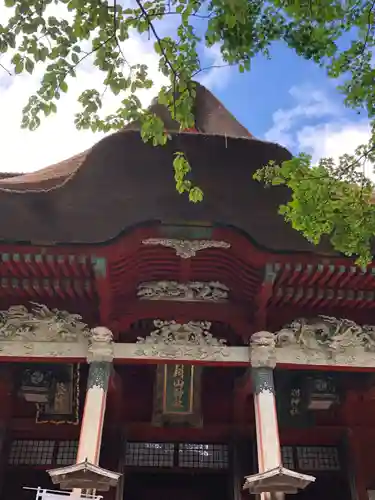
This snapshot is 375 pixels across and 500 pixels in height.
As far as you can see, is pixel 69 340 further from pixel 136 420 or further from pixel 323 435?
pixel 323 435

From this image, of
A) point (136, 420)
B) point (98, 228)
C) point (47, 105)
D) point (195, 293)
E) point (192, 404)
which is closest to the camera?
point (47, 105)

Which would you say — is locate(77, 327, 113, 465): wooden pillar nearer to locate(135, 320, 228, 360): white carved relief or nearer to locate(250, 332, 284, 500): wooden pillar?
locate(135, 320, 228, 360): white carved relief

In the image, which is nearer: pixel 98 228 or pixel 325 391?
pixel 98 228

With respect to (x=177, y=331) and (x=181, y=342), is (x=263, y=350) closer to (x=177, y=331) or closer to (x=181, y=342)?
(x=181, y=342)

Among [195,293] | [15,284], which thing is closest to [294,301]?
[195,293]

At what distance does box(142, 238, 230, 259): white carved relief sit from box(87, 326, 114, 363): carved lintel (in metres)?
1.54

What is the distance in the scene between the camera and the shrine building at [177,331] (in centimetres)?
812

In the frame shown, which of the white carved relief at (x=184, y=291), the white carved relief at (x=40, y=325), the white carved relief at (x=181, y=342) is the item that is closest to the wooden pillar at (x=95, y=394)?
the white carved relief at (x=40, y=325)

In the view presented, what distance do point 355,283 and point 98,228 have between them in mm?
4152

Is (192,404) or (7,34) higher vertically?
(7,34)

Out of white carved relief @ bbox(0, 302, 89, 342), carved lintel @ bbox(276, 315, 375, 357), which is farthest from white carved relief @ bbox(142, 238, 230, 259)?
carved lintel @ bbox(276, 315, 375, 357)

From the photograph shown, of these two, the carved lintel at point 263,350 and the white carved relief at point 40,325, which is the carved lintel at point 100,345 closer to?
the white carved relief at point 40,325

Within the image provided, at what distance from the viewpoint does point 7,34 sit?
5.12m

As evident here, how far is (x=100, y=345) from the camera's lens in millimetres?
8344
